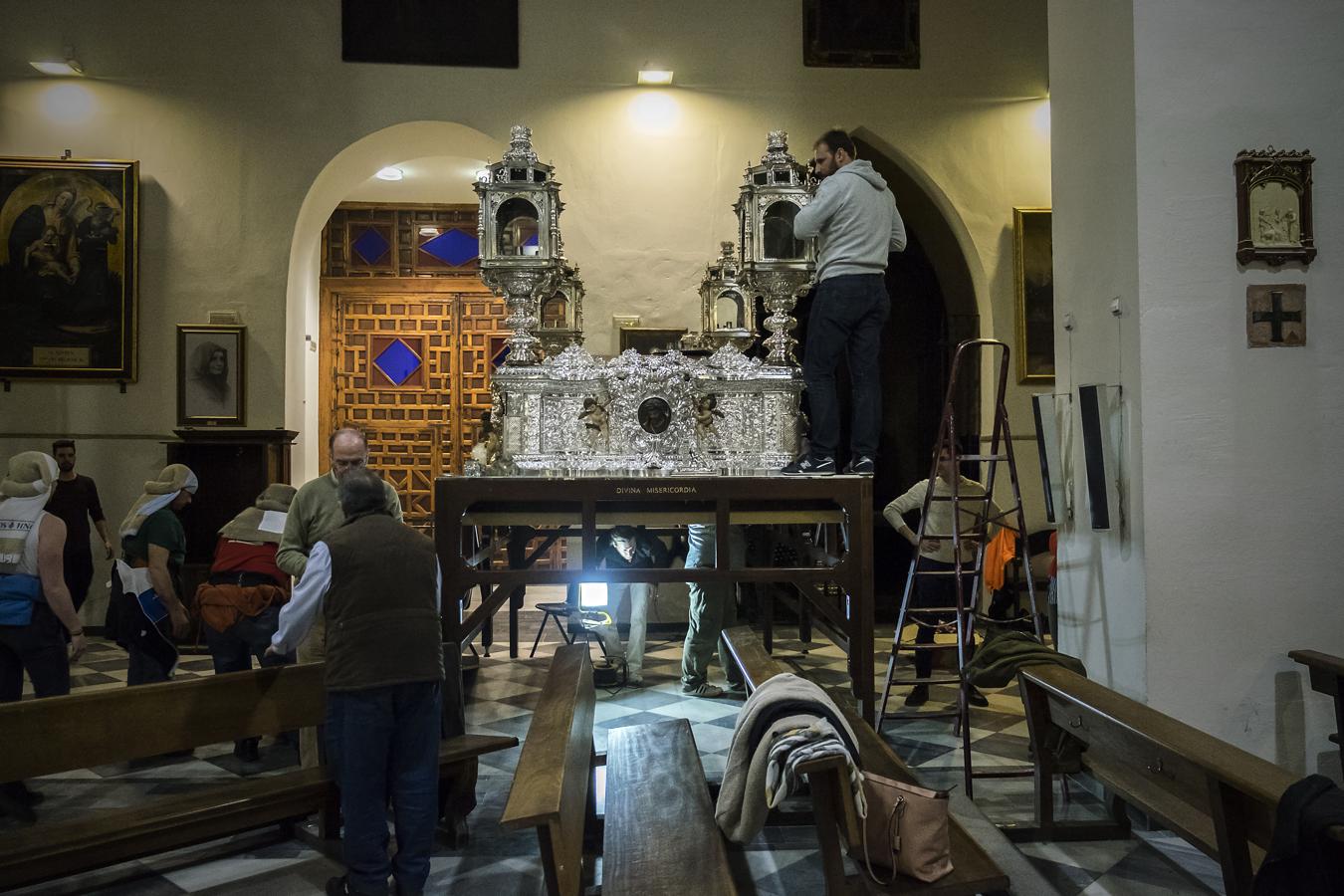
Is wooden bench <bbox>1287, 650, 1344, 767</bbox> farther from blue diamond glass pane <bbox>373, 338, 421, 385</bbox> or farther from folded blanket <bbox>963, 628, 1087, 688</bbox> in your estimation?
blue diamond glass pane <bbox>373, 338, 421, 385</bbox>

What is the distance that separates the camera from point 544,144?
9.67 metres

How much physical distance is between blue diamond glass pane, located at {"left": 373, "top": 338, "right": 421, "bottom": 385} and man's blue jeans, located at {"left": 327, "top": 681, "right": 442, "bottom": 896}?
938 centimetres

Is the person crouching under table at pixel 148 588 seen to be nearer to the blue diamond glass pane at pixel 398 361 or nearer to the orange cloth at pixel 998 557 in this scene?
the orange cloth at pixel 998 557

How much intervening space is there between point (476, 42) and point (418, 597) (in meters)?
6.96

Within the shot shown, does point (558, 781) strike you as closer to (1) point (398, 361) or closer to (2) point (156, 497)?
(2) point (156, 497)

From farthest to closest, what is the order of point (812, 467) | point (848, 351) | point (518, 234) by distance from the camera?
1. point (518, 234)
2. point (848, 351)
3. point (812, 467)

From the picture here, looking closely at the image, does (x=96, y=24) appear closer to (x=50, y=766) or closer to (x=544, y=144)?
(x=544, y=144)

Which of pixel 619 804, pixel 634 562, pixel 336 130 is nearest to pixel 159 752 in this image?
pixel 619 804

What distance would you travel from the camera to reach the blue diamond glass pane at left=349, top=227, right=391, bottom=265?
13.2 meters

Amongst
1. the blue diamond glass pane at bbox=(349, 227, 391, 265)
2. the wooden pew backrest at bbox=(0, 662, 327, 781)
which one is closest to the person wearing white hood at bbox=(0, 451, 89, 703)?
the wooden pew backrest at bbox=(0, 662, 327, 781)

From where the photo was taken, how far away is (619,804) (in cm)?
385

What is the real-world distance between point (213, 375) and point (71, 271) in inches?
58.6

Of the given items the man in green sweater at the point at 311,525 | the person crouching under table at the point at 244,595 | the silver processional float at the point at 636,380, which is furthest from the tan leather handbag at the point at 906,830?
the person crouching under table at the point at 244,595

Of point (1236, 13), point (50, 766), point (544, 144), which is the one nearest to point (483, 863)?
point (50, 766)
